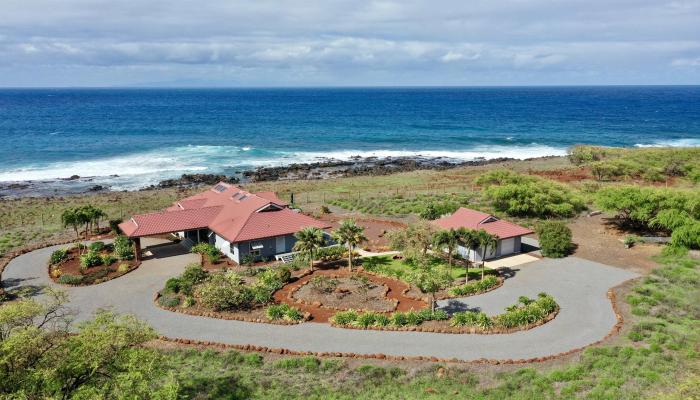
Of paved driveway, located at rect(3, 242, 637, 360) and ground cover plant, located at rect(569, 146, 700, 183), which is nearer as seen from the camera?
paved driveway, located at rect(3, 242, 637, 360)

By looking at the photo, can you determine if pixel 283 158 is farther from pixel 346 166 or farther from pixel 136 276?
pixel 136 276

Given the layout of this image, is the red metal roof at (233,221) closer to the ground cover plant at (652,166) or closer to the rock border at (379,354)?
the rock border at (379,354)

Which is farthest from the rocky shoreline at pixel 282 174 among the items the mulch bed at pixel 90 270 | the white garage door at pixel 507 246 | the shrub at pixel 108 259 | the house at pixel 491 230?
the white garage door at pixel 507 246

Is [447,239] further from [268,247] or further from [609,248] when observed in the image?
[609,248]

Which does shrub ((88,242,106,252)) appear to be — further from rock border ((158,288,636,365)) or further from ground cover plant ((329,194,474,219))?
ground cover plant ((329,194,474,219))

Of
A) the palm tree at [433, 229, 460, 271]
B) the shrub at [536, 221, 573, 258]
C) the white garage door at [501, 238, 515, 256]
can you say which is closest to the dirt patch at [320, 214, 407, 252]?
the palm tree at [433, 229, 460, 271]

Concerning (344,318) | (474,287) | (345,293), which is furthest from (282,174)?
(344,318)

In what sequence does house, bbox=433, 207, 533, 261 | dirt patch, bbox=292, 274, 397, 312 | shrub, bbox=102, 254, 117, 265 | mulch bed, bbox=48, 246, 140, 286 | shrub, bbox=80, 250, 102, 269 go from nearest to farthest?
dirt patch, bbox=292, 274, 397, 312
mulch bed, bbox=48, 246, 140, 286
shrub, bbox=80, 250, 102, 269
shrub, bbox=102, 254, 117, 265
house, bbox=433, 207, 533, 261
